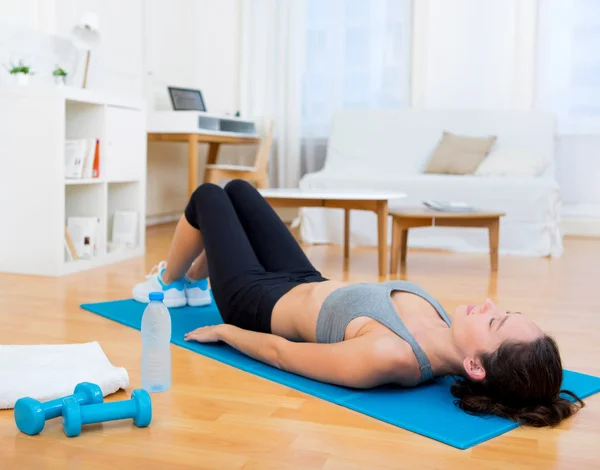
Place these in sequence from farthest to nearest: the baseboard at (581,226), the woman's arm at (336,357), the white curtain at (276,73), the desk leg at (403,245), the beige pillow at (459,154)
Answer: the white curtain at (276,73), the baseboard at (581,226), the beige pillow at (459,154), the desk leg at (403,245), the woman's arm at (336,357)

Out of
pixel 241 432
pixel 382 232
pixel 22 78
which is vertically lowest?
pixel 241 432

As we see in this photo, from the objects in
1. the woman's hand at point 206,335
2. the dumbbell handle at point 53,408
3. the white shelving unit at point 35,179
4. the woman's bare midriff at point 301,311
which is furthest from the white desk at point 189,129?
the dumbbell handle at point 53,408

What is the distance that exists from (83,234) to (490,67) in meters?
3.46

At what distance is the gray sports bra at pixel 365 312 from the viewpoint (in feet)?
5.96

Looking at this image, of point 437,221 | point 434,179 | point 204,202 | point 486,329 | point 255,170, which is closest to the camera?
point 486,329

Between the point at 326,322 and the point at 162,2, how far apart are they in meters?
4.67

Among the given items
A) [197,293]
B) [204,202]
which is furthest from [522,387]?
[197,293]

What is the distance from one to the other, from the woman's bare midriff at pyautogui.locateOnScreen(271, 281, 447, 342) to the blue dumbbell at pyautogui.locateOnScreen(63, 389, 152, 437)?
50 cm

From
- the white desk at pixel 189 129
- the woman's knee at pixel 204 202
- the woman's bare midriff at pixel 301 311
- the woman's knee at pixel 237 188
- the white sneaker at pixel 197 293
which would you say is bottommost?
the white sneaker at pixel 197 293

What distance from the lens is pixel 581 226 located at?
18.8ft

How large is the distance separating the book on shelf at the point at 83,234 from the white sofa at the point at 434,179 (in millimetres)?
1650

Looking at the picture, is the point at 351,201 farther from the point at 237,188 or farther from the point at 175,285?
the point at 237,188

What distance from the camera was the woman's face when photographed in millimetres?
1631

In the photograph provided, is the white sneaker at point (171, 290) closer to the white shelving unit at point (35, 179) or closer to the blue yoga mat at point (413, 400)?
the blue yoga mat at point (413, 400)
